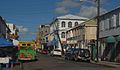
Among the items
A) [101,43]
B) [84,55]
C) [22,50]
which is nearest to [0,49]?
[22,50]

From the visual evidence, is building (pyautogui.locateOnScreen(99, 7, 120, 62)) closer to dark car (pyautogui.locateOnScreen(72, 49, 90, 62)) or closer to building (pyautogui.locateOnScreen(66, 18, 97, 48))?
dark car (pyautogui.locateOnScreen(72, 49, 90, 62))

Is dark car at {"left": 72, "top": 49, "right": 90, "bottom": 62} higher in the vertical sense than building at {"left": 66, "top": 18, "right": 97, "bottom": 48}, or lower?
lower

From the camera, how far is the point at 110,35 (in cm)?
5419

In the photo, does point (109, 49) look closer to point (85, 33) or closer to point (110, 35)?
point (110, 35)

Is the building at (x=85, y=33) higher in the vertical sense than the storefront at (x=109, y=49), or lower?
higher

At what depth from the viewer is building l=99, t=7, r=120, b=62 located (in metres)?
50.9

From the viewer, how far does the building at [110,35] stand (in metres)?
50.9

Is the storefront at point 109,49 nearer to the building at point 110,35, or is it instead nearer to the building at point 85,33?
the building at point 110,35

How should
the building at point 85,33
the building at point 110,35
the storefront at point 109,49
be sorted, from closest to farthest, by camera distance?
the building at point 110,35, the storefront at point 109,49, the building at point 85,33

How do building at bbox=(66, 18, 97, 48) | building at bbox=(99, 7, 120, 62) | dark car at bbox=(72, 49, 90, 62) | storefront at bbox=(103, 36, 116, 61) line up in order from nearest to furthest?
1. building at bbox=(99, 7, 120, 62)
2. storefront at bbox=(103, 36, 116, 61)
3. dark car at bbox=(72, 49, 90, 62)
4. building at bbox=(66, 18, 97, 48)

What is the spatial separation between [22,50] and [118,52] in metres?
13.0

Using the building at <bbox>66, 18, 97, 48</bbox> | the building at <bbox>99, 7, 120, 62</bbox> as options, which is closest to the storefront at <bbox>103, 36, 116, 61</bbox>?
the building at <bbox>99, 7, 120, 62</bbox>

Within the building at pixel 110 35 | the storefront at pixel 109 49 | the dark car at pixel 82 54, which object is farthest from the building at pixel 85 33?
the dark car at pixel 82 54

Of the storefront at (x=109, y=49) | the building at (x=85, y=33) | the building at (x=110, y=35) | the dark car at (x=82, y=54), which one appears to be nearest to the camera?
the building at (x=110, y=35)
